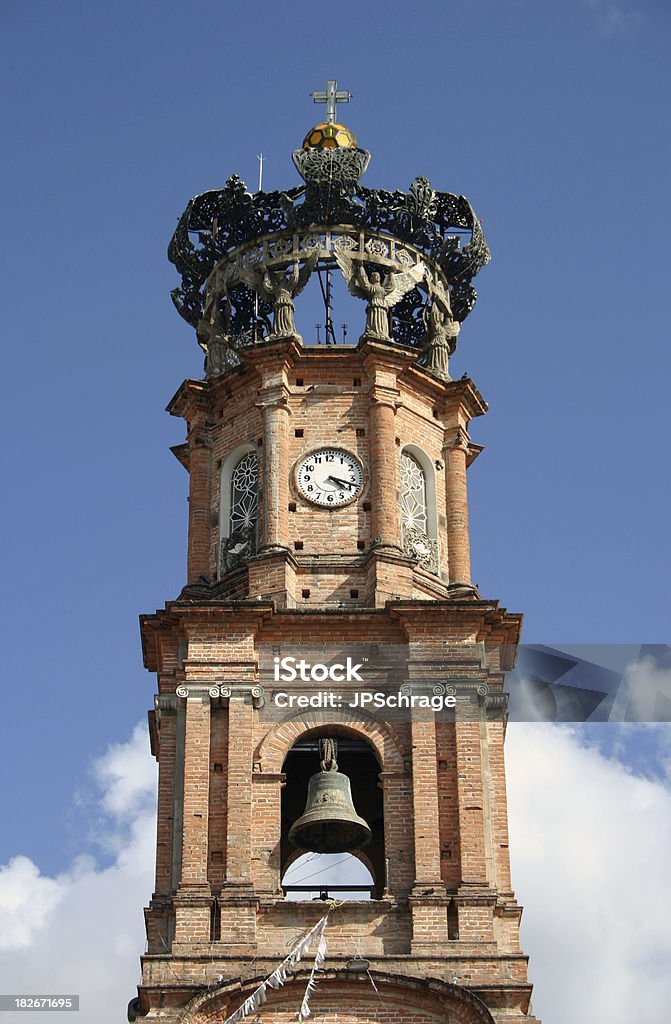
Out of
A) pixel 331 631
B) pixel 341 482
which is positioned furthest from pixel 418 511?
pixel 331 631

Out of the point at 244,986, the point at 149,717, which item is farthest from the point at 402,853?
the point at 149,717

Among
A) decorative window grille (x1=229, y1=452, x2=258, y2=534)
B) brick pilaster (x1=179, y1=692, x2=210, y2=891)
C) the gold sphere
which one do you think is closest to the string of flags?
brick pilaster (x1=179, y1=692, x2=210, y2=891)

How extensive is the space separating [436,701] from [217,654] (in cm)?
374

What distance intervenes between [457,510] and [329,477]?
8.30ft

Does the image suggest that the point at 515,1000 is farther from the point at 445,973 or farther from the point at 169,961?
the point at 169,961

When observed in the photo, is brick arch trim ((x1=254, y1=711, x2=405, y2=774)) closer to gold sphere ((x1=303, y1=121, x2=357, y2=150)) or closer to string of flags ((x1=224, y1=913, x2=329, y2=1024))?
string of flags ((x1=224, y1=913, x2=329, y2=1024))

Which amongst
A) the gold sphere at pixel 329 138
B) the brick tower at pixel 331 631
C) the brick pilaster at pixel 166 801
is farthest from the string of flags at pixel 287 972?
the gold sphere at pixel 329 138

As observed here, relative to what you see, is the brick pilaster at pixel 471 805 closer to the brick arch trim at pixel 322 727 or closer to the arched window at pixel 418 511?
the brick arch trim at pixel 322 727

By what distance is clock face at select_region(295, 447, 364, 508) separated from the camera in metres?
43.9

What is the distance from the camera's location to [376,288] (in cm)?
4634

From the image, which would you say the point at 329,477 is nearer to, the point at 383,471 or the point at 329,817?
the point at 383,471

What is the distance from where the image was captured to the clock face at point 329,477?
4394 cm

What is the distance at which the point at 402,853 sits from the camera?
3988cm

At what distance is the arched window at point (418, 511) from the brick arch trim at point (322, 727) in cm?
395
